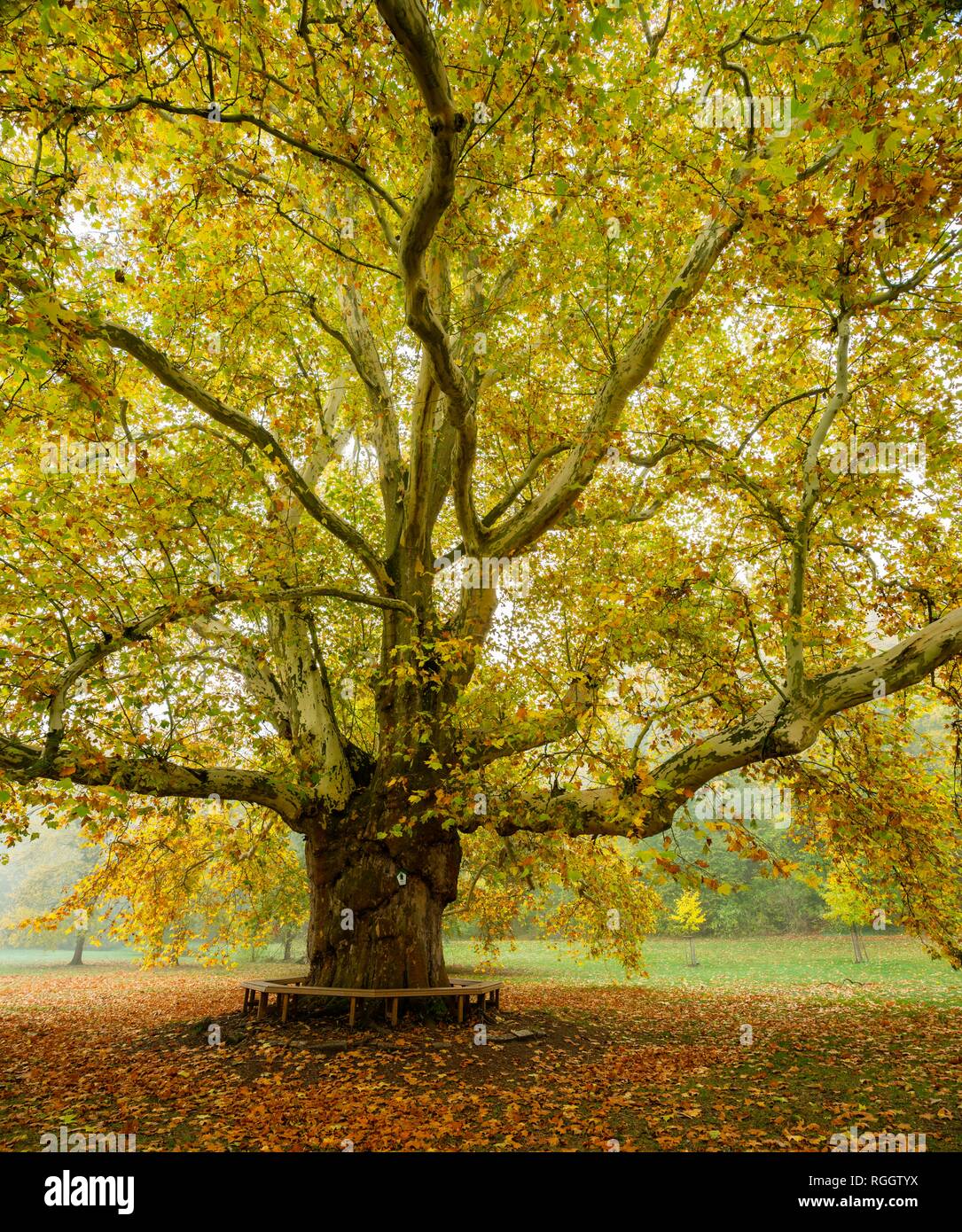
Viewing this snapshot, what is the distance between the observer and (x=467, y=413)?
743 centimetres

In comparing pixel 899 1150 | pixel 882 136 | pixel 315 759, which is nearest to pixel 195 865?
pixel 315 759

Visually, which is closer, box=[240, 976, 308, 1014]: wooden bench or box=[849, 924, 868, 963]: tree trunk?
box=[240, 976, 308, 1014]: wooden bench

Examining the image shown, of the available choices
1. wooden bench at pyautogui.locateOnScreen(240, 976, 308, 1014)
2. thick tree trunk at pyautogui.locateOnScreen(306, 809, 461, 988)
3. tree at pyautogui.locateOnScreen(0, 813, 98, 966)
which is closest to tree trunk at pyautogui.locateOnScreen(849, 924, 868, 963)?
thick tree trunk at pyautogui.locateOnScreen(306, 809, 461, 988)

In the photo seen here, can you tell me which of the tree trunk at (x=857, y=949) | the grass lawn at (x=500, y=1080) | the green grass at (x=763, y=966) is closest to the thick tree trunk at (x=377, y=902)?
the grass lawn at (x=500, y=1080)

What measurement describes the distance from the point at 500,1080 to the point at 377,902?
2.87 metres

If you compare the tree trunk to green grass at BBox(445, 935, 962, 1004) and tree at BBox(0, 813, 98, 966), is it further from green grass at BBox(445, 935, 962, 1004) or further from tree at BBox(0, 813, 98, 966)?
tree at BBox(0, 813, 98, 966)

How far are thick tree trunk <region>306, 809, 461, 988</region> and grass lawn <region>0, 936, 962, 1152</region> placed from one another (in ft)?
2.12

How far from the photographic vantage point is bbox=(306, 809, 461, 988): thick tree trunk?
29.2ft

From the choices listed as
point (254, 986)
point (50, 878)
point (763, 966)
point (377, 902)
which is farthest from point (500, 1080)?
point (50, 878)

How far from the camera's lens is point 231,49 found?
22.1 feet

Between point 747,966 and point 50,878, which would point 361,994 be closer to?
point 747,966
